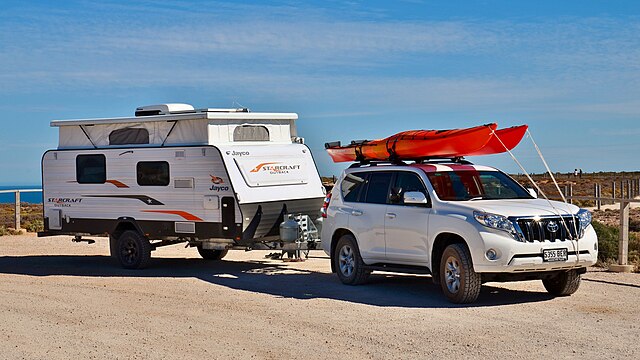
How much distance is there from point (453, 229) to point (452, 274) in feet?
1.91

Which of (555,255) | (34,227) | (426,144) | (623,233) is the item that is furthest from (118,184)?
(34,227)

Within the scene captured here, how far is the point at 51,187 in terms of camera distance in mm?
18875

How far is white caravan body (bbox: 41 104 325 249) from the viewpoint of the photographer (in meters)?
16.5

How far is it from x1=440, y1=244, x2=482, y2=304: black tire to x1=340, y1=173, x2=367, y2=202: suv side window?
235 cm

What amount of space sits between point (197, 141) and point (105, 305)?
471 cm

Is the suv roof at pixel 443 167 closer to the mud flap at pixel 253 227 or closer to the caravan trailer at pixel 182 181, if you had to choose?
the mud flap at pixel 253 227

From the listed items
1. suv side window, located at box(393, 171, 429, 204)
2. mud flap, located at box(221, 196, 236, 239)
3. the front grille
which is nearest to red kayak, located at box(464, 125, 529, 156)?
suv side window, located at box(393, 171, 429, 204)

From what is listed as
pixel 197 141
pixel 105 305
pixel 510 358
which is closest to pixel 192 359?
pixel 510 358

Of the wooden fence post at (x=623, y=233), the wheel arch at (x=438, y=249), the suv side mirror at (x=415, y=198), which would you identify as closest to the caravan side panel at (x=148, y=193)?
the suv side mirror at (x=415, y=198)

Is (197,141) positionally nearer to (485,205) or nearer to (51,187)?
(51,187)

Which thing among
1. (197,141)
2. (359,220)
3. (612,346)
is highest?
(197,141)

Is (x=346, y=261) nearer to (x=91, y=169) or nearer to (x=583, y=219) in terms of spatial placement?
(x=583, y=219)

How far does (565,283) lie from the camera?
42.7 feet

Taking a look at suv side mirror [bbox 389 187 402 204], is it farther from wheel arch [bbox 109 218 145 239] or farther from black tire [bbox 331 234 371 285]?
wheel arch [bbox 109 218 145 239]
